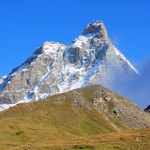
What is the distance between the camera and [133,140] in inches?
2457

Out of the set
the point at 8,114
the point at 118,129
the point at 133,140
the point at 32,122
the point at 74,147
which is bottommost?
the point at 133,140

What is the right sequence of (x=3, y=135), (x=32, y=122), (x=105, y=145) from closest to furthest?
1. (x=105, y=145)
2. (x=3, y=135)
3. (x=32, y=122)

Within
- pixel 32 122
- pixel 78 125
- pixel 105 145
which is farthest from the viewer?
pixel 78 125

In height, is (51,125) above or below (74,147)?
above

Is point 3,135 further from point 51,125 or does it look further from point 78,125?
point 78,125

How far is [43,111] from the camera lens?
196 meters

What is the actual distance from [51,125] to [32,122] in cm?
1308

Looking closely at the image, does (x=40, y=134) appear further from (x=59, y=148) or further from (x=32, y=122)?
(x=59, y=148)

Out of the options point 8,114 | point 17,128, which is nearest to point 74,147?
point 17,128

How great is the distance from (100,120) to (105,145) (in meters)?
139

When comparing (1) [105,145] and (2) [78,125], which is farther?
(2) [78,125]

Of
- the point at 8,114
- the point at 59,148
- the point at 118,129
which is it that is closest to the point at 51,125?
the point at 8,114

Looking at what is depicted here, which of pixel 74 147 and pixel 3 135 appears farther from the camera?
pixel 3 135

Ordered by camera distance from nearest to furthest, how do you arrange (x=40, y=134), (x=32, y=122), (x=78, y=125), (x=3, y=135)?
(x=3, y=135), (x=40, y=134), (x=32, y=122), (x=78, y=125)
